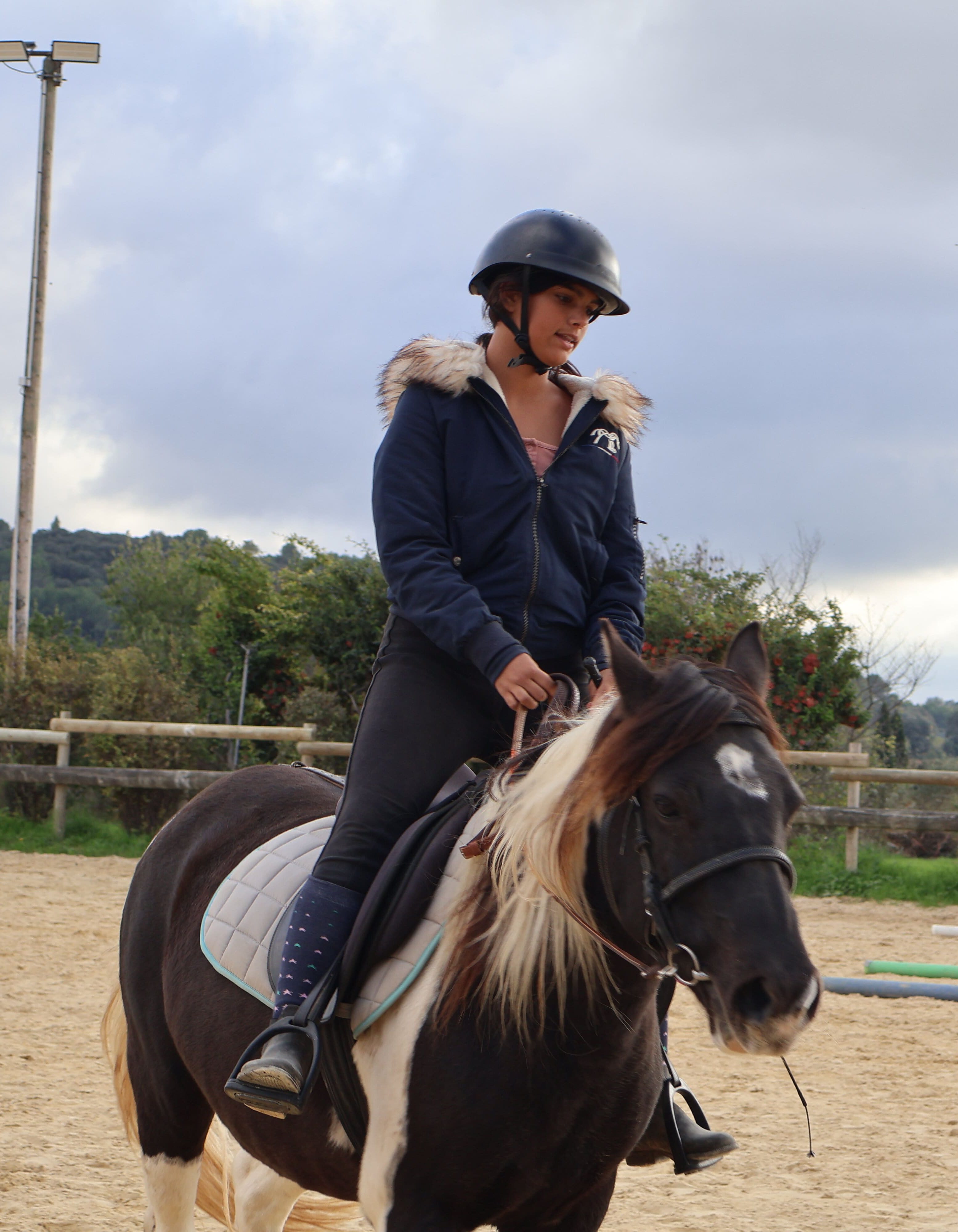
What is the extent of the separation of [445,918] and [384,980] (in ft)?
0.58

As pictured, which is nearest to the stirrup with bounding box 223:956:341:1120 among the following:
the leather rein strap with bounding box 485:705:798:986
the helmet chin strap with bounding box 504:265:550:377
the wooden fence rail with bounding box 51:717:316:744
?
the leather rein strap with bounding box 485:705:798:986

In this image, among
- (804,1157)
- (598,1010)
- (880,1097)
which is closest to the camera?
(598,1010)

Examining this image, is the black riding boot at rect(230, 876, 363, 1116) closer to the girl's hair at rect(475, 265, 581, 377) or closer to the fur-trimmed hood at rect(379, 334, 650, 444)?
the fur-trimmed hood at rect(379, 334, 650, 444)

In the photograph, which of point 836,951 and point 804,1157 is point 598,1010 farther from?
point 836,951

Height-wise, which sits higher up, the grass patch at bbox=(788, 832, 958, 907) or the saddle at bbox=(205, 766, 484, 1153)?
the saddle at bbox=(205, 766, 484, 1153)

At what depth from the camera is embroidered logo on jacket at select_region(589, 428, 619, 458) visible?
274 centimetres

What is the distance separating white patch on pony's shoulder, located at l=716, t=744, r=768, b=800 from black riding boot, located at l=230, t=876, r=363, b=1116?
0.96 meters

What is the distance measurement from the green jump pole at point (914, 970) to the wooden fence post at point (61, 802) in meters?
8.67

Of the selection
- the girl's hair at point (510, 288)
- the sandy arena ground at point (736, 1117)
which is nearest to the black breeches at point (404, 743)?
the girl's hair at point (510, 288)

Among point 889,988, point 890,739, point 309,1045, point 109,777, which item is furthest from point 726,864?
point 890,739

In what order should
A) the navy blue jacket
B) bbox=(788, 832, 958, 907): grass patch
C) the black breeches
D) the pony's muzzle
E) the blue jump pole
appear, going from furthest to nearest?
bbox=(788, 832, 958, 907): grass patch
the blue jump pole
the navy blue jacket
the black breeches
the pony's muzzle

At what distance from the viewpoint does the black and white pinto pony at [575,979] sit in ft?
5.66

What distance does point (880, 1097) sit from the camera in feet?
16.7

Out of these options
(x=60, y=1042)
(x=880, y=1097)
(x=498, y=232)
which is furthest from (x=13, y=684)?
(x=498, y=232)
